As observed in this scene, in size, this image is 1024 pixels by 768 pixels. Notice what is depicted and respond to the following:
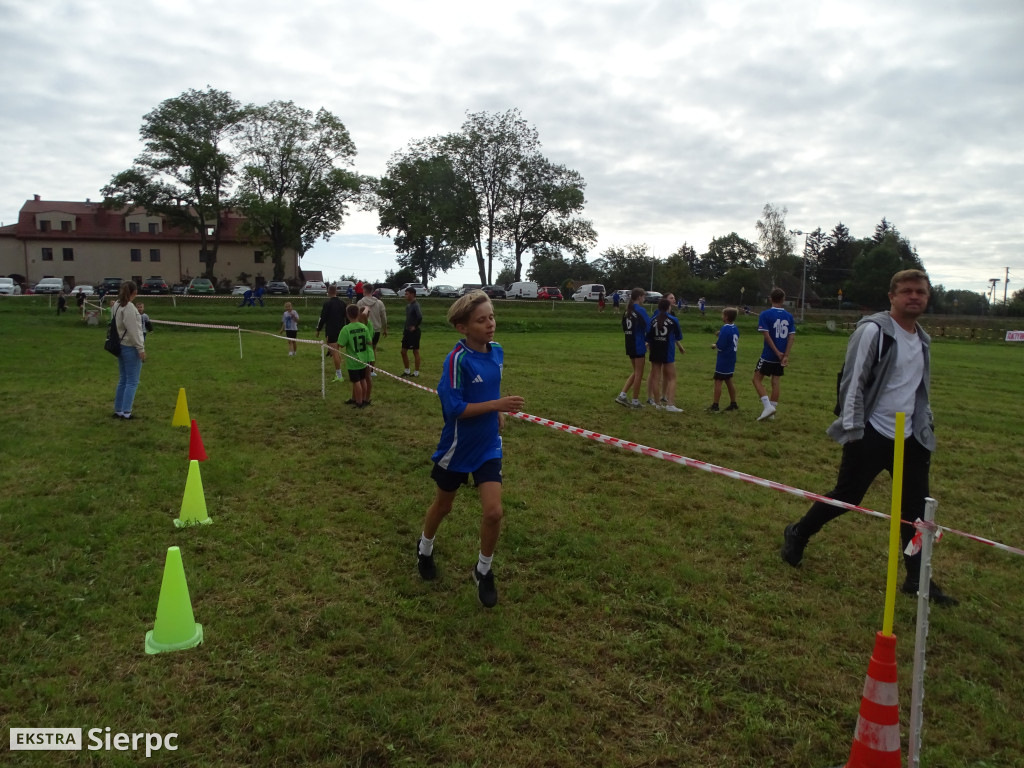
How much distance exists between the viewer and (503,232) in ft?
207

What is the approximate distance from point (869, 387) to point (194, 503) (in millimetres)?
5033

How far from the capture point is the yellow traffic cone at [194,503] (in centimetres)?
528

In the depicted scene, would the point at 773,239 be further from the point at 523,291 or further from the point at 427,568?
the point at 427,568

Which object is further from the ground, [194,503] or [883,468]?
[883,468]

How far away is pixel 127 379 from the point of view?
916cm

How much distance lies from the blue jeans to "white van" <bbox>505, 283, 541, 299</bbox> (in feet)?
162

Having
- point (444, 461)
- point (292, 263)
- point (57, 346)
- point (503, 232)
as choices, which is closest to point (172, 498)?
point (444, 461)

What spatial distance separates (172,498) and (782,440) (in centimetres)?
720

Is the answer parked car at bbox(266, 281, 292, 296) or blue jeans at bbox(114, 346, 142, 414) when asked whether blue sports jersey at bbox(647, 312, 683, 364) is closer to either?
blue jeans at bbox(114, 346, 142, 414)

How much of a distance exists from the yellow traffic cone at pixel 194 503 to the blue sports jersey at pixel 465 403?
8.11 ft

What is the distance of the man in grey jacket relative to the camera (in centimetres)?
402

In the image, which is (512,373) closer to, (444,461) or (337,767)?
(444,461)

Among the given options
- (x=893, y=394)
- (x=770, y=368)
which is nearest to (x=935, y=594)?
(x=893, y=394)

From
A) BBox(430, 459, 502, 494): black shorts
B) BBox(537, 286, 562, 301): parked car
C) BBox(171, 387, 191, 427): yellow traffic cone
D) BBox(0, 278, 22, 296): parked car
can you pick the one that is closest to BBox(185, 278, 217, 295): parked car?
BBox(0, 278, 22, 296): parked car
